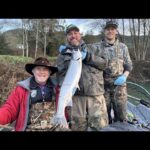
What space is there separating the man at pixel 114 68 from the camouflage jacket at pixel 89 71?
0.10m

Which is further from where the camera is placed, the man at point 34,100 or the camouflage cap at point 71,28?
the camouflage cap at point 71,28

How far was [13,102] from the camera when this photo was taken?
4137 millimetres

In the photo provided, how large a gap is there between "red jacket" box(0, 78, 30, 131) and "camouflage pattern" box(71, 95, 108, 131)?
611 millimetres

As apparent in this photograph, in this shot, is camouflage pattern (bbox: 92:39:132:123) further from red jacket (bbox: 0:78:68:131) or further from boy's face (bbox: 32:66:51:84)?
red jacket (bbox: 0:78:68:131)

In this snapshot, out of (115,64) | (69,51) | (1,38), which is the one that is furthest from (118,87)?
(1,38)

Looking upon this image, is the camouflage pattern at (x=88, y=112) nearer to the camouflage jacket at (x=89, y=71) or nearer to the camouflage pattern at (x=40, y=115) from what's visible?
the camouflage jacket at (x=89, y=71)

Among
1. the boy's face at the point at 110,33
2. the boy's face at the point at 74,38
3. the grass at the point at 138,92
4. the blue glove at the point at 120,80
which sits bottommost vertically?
the grass at the point at 138,92

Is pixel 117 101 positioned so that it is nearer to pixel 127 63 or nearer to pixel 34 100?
pixel 127 63

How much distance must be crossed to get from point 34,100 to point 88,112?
69 centimetres

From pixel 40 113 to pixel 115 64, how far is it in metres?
0.98

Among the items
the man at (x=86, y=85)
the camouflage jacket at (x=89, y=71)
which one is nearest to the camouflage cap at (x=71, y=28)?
the man at (x=86, y=85)

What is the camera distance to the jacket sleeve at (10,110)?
4.07 m
